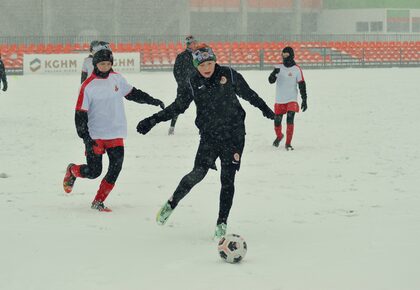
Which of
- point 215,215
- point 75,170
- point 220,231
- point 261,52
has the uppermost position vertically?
point 261,52

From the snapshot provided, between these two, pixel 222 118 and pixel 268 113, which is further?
pixel 268 113

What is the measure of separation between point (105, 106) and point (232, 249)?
8.65ft

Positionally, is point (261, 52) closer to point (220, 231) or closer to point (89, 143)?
point (89, 143)

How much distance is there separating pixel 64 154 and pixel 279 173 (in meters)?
3.67

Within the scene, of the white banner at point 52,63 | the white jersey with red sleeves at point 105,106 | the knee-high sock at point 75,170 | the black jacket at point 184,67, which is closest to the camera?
the white jersey with red sleeves at point 105,106

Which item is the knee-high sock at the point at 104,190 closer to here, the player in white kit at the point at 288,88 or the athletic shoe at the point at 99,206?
the athletic shoe at the point at 99,206

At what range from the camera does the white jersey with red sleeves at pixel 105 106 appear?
337 inches

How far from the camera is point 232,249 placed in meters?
6.57

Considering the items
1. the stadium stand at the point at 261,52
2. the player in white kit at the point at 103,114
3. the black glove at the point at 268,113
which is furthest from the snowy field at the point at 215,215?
the stadium stand at the point at 261,52

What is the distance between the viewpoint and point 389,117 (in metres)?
18.8

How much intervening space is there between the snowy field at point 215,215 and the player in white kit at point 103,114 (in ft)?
1.54

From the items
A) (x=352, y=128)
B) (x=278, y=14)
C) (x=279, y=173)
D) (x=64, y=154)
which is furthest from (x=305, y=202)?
(x=278, y=14)

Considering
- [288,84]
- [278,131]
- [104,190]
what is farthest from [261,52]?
[104,190]

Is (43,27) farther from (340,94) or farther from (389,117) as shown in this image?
(389,117)
